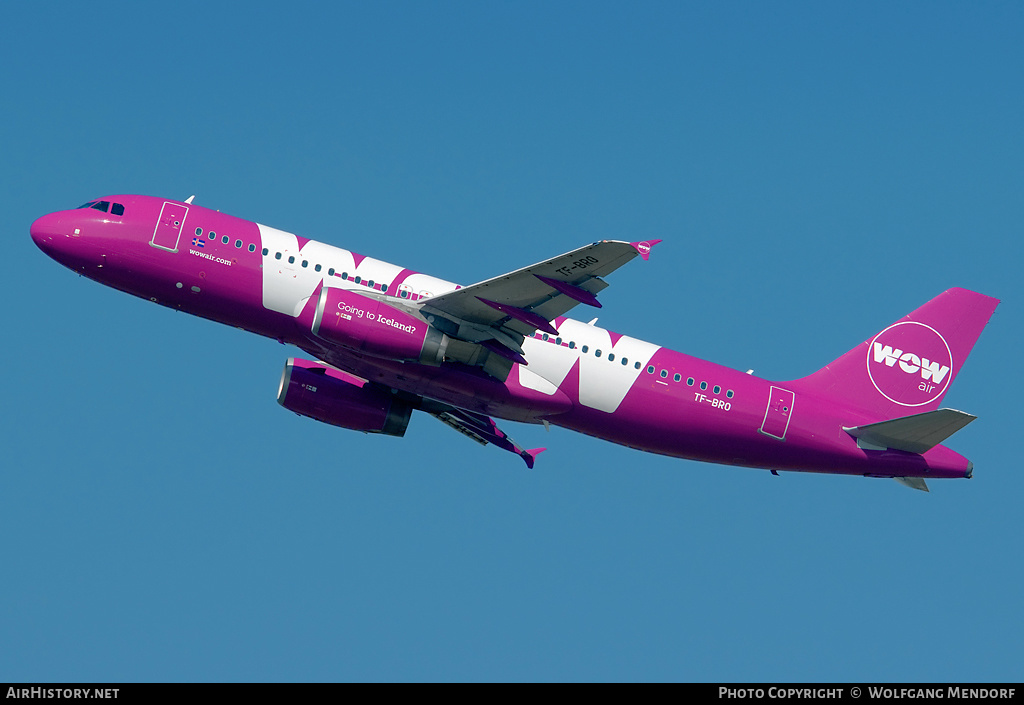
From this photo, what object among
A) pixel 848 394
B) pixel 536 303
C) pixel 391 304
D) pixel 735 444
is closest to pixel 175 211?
pixel 391 304

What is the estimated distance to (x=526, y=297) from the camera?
33938 mm

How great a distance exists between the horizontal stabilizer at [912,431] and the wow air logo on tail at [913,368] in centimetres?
252

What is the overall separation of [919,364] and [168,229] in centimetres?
2732

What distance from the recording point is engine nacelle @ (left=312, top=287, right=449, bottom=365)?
3394cm

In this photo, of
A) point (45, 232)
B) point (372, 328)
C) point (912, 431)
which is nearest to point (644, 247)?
point (372, 328)

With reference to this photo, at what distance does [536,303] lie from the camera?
34.2 meters

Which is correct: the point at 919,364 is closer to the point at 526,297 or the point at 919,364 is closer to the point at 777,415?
the point at 777,415

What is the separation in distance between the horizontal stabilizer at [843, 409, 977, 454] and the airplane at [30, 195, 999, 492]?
0.18 ft

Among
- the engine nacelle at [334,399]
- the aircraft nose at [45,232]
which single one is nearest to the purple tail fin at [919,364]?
the engine nacelle at [334,399]

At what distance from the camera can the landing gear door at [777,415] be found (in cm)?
3828
